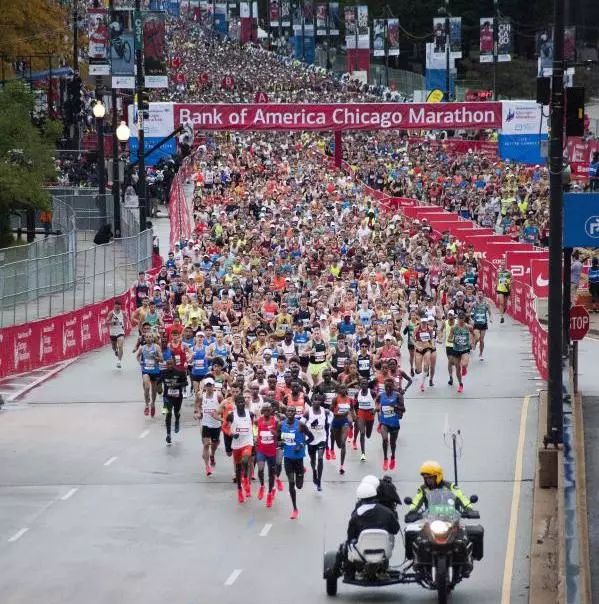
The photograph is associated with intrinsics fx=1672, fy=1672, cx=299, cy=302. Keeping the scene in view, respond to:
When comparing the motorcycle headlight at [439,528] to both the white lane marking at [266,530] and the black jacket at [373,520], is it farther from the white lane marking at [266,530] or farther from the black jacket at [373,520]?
the white lane marking at [266,530]

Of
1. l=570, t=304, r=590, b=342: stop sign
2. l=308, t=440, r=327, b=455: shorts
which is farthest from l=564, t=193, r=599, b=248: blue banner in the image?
l=308, t=440, r=327, b=455: shorts

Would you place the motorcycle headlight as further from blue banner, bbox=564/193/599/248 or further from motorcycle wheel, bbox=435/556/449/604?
blue banner, bbox=564/193/599/248

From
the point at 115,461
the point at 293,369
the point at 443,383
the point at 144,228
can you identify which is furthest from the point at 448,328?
the point at 144,228

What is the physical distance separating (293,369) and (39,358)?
10306mm

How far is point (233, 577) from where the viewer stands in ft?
60.6

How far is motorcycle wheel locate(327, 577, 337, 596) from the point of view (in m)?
17.2

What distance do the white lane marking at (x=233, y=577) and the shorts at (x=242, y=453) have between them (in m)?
3.91

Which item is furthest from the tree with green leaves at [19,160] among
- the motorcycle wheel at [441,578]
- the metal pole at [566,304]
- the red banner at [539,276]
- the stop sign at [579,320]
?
the motorcycle wheel at [441,578]

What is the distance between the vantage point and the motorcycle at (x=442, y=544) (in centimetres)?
1622

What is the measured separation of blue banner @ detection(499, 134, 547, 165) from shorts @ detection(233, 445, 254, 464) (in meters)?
49.4

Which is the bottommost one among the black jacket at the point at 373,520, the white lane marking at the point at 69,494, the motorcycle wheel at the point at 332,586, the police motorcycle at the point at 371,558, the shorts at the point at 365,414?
the white lane marking at the point at 69,494

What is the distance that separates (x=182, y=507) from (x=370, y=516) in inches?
237

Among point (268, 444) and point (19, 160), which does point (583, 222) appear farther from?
point (19, 160)

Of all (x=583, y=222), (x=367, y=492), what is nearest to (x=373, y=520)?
(x=367, y=492)
